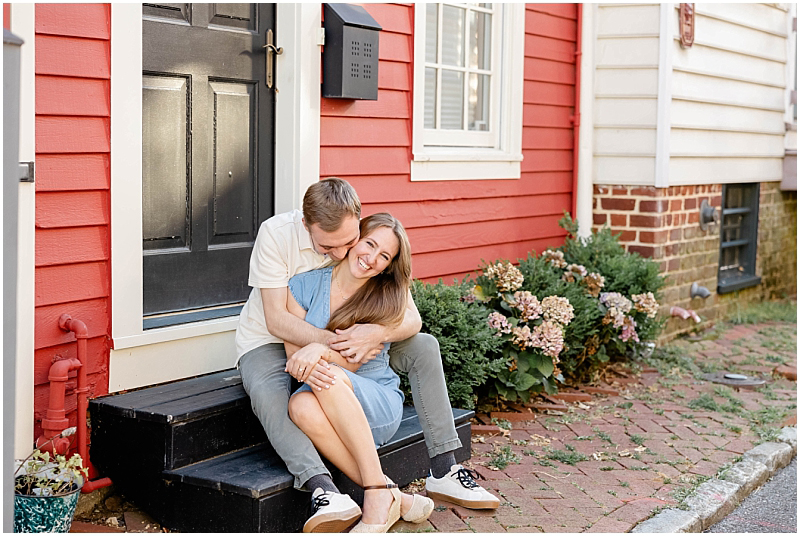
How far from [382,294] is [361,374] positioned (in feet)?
1.05

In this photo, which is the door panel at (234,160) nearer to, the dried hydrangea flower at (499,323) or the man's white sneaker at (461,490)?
the dried hydrangea flower at (499,323)

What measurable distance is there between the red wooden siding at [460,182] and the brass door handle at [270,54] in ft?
1.07

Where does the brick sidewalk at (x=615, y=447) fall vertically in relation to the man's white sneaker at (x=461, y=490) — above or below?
below


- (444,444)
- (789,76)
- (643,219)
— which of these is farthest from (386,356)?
(789,76)

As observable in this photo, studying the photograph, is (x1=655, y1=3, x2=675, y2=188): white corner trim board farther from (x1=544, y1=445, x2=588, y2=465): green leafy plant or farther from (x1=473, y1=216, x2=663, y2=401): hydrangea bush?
(x1=544, y1=445, x2=588, y2=465): green leafy plant

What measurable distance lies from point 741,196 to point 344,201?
614 cm

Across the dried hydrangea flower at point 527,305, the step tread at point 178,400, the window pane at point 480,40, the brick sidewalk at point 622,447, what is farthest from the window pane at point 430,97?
the step tread at point 178,400

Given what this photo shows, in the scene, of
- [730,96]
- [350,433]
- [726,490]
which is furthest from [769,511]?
[730,96]

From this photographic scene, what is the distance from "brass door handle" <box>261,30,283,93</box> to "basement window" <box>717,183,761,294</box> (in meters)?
4.88

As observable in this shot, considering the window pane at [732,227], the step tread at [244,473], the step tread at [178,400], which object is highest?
the window pane at [732,227]

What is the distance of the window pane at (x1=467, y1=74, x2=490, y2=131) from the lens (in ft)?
19.5

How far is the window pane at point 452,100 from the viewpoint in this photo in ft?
18.7

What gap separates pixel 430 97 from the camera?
18.2ft

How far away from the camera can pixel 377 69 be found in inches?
186
